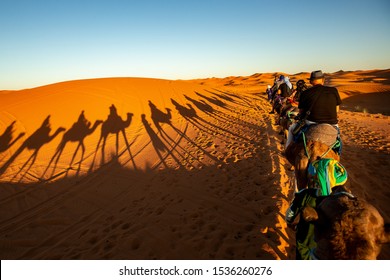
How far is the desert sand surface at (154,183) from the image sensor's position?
446 centimetres

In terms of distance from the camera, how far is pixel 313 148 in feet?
13.6

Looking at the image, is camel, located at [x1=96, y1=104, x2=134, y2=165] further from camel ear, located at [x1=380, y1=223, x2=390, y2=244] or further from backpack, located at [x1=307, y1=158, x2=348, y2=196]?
camel ear, located at [x1=380, y1=223, x2=390, y2=244]

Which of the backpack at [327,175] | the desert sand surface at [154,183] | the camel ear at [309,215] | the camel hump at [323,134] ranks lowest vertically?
the desert sand surface at [154,183]

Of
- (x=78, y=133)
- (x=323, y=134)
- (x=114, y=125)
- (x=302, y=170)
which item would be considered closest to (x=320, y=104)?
(x=323, y=134)

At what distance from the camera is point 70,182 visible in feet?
26.7

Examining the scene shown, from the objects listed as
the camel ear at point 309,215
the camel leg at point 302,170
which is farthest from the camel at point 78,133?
the camel ear at point 309,215

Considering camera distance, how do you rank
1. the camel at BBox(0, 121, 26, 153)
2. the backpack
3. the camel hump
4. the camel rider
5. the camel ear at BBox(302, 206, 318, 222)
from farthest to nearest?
the camel at BBox(0, 121, 26, 153) → the camel rider → the camel hump → the backpack → the camel ear at BBox(302, 206, 318, 222)

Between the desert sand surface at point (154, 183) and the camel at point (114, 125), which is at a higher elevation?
the camel at point (114, 125)

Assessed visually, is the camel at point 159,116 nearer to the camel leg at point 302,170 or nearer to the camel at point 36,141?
the camel at point 36,141

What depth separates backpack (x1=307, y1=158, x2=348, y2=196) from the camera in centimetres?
311

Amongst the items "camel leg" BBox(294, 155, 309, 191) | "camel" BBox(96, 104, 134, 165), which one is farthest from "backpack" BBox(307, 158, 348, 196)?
"camel" BBox(96, 104, 134, 165)

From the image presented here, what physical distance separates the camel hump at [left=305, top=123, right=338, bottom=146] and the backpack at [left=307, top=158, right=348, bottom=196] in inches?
32.4

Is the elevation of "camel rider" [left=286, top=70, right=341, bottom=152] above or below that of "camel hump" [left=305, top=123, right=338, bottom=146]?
above

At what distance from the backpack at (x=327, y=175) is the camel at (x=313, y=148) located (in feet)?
1.91
